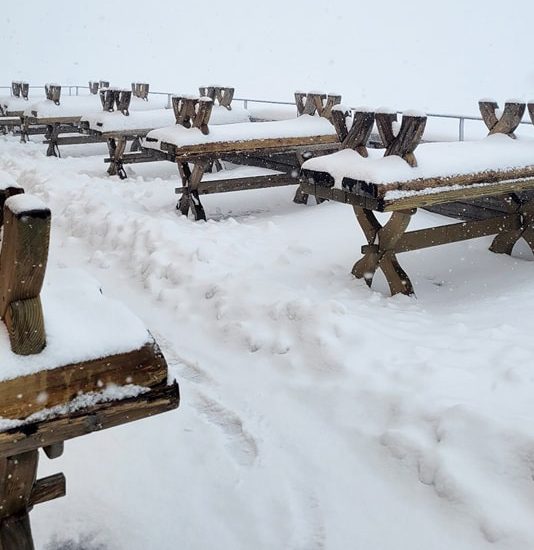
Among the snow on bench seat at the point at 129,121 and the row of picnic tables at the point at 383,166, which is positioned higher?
the row of picnic tables at the point at 383,166

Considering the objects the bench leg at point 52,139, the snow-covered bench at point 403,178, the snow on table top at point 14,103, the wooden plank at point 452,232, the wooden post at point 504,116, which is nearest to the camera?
the snow-covered bench at point 403,178

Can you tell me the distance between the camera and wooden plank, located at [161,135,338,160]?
7207 mm

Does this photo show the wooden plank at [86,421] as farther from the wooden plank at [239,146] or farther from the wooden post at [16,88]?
the wooden post at [16,88]

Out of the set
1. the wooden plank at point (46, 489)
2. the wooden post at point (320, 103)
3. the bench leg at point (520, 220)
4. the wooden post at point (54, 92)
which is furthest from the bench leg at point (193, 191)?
the wooden post at point (54, 92)

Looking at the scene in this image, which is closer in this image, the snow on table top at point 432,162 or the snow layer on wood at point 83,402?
the snow layer on wood at point 83,402

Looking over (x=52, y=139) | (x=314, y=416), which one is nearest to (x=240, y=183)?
(x=314, y=416)

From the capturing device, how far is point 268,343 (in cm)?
440

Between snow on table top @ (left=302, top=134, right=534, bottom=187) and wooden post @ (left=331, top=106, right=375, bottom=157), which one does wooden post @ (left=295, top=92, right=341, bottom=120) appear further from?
wooden post @ (left=331, top=106, right=375, bottom=157)

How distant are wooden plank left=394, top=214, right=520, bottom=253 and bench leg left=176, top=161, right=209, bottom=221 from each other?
2.96 meters

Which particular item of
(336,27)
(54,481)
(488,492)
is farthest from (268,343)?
(336,27)

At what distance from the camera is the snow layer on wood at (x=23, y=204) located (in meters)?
1.72

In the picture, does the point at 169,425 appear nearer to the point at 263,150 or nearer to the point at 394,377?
the point at 394,377

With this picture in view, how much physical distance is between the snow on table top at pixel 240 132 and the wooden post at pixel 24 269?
18.1ft

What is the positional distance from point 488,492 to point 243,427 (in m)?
1.35
